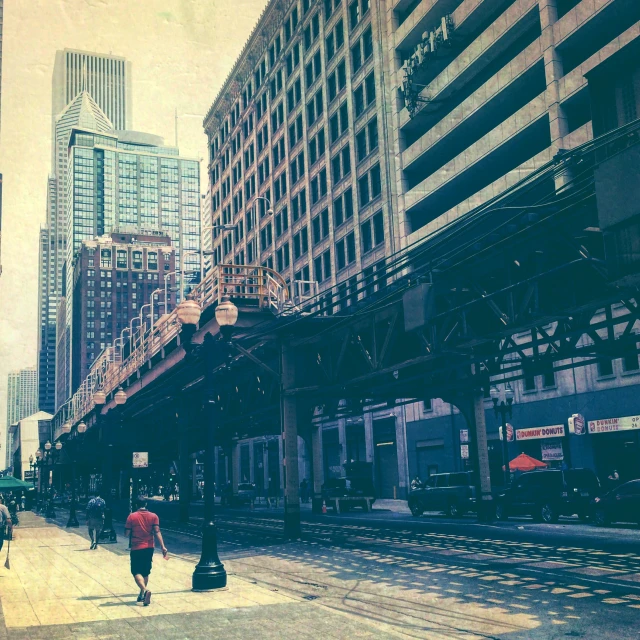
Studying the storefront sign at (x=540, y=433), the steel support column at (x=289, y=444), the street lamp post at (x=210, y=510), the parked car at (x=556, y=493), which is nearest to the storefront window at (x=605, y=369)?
the storefront sign at (x=540, y=433)

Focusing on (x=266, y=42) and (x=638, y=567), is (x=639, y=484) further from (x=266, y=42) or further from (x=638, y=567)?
(x=266, y=42)

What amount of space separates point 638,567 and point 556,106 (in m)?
30.6

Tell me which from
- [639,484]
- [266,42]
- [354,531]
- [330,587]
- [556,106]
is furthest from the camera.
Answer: [266,42]

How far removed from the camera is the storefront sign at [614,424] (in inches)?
1567

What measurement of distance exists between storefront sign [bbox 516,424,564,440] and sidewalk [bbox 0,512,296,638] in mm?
27445

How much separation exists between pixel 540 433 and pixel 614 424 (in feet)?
18.5

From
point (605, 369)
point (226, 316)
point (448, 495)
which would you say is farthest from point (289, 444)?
point (605, 369)

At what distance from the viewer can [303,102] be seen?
7406 centimetres

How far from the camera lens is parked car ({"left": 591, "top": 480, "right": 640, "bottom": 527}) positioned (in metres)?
27.9

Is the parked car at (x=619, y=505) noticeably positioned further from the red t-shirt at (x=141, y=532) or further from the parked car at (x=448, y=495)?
the red t-shirt at (x=141, y=532)

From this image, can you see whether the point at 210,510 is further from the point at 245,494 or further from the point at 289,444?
the point at 245,494

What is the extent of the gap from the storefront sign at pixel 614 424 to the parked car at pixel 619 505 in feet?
37.5

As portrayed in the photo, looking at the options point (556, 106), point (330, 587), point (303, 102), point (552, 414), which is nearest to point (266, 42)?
point (303, 102)

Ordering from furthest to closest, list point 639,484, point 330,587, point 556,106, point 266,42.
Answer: point 266,42
point 556,106
point 639,484
point 330,587
